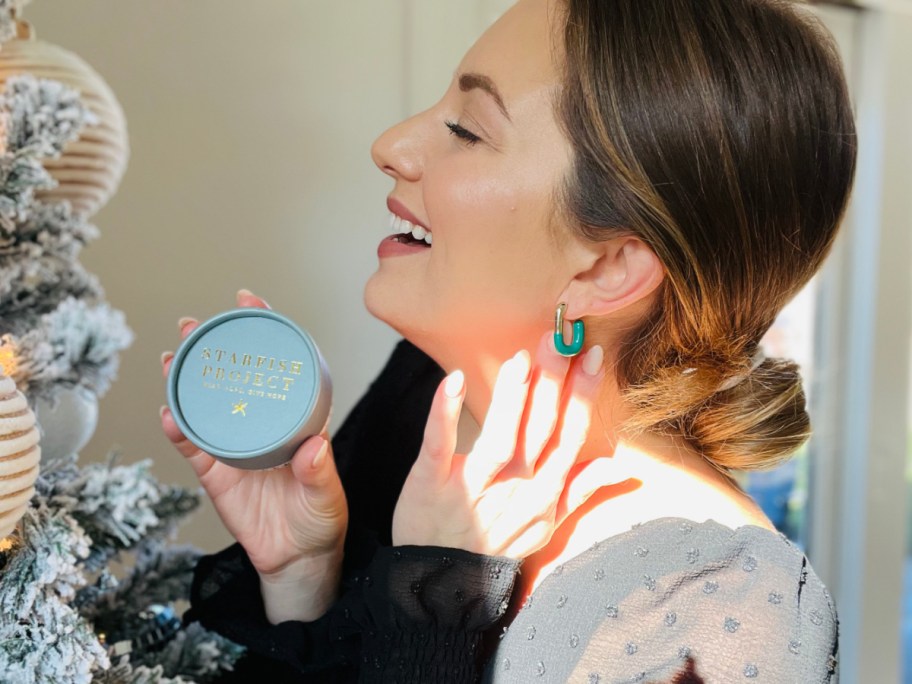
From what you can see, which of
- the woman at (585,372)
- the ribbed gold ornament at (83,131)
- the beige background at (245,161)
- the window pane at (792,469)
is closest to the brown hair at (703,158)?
the woman at (585,372)

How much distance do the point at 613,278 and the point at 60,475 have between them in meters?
0.57

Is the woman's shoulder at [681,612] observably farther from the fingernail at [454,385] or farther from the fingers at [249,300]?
the fingers at [249,300]

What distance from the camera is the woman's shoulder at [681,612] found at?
805 millimetres

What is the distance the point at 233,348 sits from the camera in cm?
86

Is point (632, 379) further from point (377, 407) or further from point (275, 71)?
point (275, 71)

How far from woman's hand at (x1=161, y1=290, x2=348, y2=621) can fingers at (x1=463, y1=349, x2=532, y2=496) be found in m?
0.18

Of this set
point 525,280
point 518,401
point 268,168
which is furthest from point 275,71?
point 518,401

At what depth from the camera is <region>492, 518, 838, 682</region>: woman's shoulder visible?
805mm

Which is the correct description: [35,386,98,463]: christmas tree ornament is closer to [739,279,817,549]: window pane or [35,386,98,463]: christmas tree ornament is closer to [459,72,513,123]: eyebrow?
[459,72,513,123]: eyebrow

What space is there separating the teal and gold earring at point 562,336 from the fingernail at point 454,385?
14cm

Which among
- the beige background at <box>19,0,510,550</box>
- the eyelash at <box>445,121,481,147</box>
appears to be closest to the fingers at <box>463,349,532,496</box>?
the eyelash at <box>445,121,481,147</box>

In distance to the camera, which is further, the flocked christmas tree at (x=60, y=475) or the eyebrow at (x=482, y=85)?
the eyebrow at (x=482, y=85)

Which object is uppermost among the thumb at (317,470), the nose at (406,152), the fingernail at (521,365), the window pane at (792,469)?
the nose at (406,152)

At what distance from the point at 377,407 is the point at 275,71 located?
2.13ft
